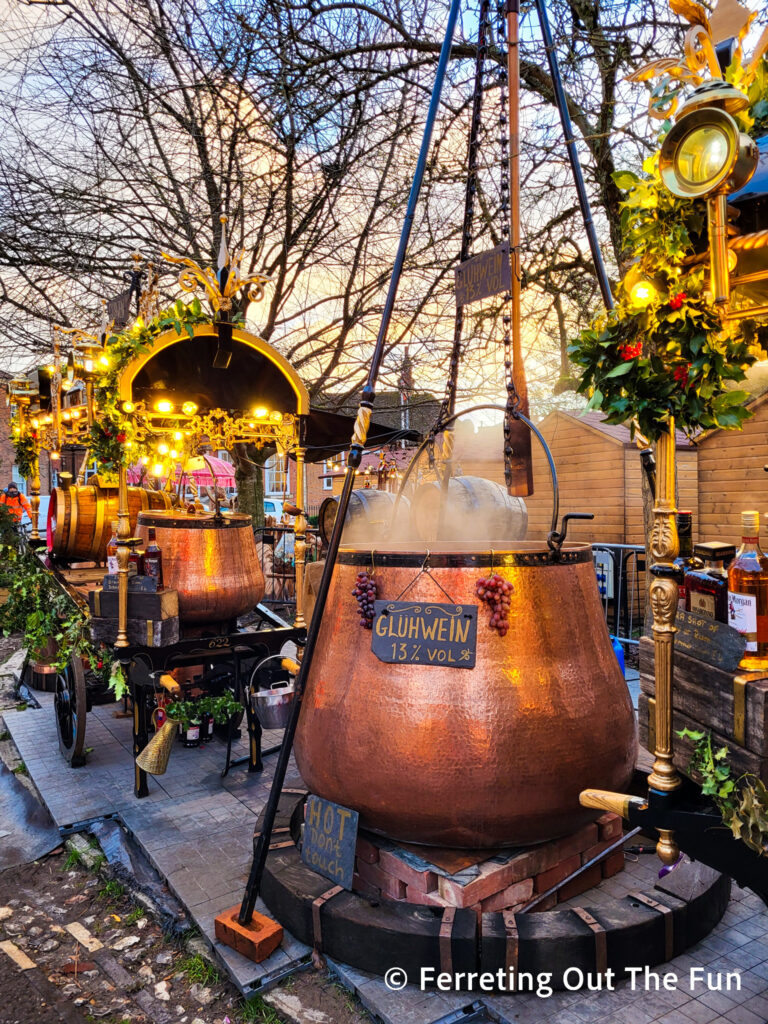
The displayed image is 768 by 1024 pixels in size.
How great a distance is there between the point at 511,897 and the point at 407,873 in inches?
18.3

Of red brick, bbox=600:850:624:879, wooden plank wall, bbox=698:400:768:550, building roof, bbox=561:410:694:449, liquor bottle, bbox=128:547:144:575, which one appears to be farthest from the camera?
building roof, bbox=561:410:694:449

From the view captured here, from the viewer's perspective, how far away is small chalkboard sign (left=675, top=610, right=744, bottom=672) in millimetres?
2084

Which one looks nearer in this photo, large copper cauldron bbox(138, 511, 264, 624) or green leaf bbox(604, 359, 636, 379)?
green leaf bbox(604, 359, 636, 379)

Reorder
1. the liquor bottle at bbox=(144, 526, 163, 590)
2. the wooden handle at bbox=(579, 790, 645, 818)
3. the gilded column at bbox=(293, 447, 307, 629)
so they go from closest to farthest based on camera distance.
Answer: the wooden handle at bbox=(579, 790, 645, 818), the liquor bottle at bbox=(144, 526, 163, 590), the gilded column at bbox=(293, 447, 307, 629)

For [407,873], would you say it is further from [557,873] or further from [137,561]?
[137,561]

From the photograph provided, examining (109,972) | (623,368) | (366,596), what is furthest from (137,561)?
(623,368)

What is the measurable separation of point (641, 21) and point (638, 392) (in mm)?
6684

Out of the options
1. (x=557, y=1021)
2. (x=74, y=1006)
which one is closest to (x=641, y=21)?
(x=557, y=1021)

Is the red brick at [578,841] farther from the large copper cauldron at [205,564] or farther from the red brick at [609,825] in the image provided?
the large copper cauldron at [205,564]

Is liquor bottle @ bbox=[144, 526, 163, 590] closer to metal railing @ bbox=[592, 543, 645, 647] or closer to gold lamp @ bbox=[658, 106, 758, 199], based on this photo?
gold lamp @ bbox=[658, 106, 758, 199]

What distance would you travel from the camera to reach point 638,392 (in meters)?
2.24

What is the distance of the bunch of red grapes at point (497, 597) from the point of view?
8.96 ft

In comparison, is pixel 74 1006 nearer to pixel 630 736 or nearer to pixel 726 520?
pixel 630 736

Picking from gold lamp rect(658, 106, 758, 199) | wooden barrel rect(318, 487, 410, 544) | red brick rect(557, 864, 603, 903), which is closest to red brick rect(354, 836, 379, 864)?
red brick rect(557, 864, 603, 903)
